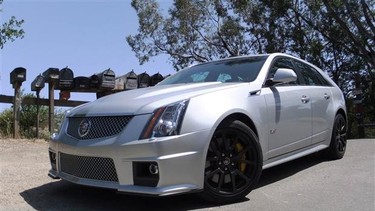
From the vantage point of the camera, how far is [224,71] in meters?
5.70

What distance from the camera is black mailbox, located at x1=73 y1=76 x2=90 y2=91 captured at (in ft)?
38.9

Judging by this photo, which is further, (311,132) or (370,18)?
(370,18)

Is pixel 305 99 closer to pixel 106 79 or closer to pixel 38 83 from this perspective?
pixel 38 83

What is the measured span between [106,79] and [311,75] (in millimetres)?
6771

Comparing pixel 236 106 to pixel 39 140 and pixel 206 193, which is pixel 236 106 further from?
pixel 39 140

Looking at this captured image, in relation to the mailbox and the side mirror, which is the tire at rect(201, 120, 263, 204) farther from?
the mailbox

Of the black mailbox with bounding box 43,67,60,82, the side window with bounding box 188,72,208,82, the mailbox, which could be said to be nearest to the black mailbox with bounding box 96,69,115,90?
the mailbox

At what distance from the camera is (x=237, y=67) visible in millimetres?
5691

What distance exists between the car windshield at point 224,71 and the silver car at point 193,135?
2 centimetres

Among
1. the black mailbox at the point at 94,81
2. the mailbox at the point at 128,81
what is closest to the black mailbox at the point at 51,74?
the black mailbox at the point at 94,81

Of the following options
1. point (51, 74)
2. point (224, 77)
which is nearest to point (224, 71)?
point (224, 77)

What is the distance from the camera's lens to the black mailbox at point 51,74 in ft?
35.8

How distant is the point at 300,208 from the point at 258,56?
219cm

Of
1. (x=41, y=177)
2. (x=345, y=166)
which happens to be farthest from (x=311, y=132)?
(x=41, y=177)
